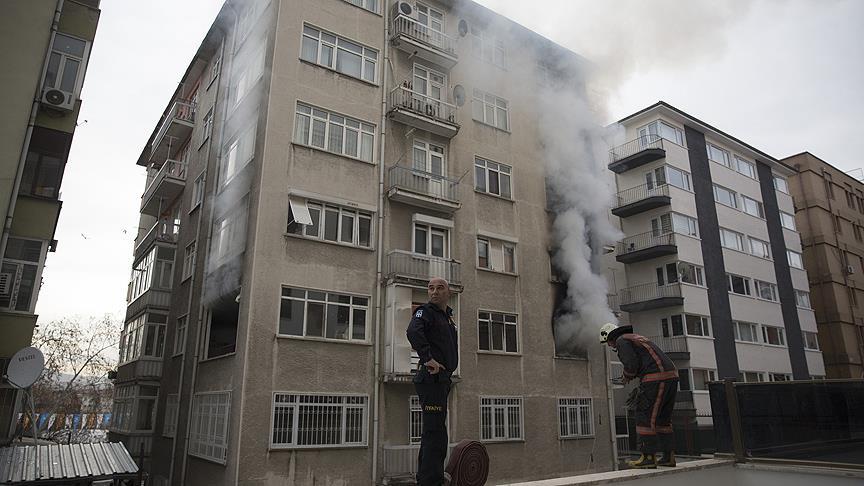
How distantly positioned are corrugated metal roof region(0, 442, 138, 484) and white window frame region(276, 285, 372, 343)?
543cm

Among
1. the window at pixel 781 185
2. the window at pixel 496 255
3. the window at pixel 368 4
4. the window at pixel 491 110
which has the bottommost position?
the window at pixel 496 255

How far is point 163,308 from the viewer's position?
23.3 m

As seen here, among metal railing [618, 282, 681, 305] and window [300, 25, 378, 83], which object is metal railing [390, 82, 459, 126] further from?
metal railing [618, 282, 681, 305]

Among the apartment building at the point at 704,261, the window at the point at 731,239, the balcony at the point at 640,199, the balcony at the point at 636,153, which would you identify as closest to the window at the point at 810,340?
the apartment building at the point at 704,261

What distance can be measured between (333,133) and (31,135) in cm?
782

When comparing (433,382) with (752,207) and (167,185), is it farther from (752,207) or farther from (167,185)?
(752,207)

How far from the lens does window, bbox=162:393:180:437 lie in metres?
19.4

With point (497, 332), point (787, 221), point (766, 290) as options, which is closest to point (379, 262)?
point (497, 332)

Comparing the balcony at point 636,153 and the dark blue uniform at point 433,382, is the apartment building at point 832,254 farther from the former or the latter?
the dark blue uniform at point 433,382

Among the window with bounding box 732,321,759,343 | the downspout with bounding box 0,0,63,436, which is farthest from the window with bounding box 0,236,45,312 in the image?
the window with bounding box 732,321,759,343

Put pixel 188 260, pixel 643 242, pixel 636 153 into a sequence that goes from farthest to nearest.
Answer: pixel 636 153 < pixel 643 242 < pixel 188 260

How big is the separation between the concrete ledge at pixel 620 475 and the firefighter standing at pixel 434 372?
0.97 metres

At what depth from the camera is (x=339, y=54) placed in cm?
1862

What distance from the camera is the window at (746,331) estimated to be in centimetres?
3219
